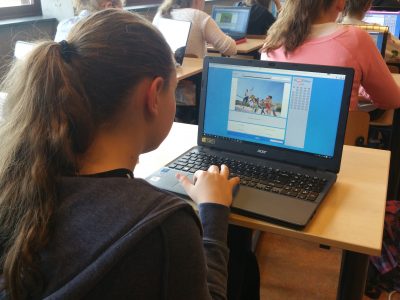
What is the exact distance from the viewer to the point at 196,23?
10.2ft

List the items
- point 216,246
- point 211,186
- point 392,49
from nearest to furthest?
point 216,246
point 211,186
point 392,49

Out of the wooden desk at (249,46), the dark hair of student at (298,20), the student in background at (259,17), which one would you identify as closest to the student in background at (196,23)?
the wooden desk at (249,46)

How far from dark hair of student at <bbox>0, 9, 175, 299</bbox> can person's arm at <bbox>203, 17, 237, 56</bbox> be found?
2524 mm

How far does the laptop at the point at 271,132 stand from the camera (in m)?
1.03

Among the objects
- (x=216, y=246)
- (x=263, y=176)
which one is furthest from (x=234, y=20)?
(x=216, y=246)

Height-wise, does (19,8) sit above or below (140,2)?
below

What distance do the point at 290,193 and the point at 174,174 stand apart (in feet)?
1.00

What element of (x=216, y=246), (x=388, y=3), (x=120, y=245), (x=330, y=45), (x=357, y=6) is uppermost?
(x=388, y=3)

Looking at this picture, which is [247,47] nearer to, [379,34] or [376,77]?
[379,34]

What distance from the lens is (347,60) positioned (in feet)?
5.38

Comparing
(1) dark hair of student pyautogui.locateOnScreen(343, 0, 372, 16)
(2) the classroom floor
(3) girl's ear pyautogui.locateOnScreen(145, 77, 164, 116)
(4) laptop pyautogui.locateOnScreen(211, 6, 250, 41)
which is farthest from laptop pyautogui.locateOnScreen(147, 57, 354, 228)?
(4) laptop pyautogui.locateOnScreen(211, 6, 250, 41)

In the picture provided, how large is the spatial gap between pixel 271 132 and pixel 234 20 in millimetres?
3316

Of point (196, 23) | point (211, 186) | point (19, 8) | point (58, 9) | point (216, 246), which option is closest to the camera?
point (216, 246)

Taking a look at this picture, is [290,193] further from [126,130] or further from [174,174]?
[126,130]
